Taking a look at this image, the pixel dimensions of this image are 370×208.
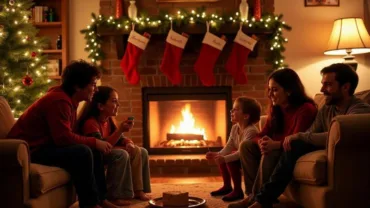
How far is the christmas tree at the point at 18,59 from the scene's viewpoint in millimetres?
4395

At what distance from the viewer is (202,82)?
15.0 ft

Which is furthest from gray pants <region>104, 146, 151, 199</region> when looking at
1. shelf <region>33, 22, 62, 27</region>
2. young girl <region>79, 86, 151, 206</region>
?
shelf <region>33, 22, 62, 27</region>

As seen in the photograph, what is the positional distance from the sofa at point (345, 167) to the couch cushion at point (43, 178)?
1.28 metres

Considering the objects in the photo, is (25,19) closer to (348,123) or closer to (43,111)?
(43,111)

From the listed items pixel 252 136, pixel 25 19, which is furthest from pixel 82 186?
pixel 25 19

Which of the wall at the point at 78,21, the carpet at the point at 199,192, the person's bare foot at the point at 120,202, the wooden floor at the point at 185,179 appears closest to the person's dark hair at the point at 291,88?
the carpet at the point at 199,192

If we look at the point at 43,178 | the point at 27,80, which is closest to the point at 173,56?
the point at 27,80

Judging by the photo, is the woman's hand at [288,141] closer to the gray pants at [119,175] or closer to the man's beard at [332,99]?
the man's beard at [332,99]

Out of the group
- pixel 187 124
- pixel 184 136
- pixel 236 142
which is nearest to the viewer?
pixel 236 142

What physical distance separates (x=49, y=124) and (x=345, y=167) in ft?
5.03

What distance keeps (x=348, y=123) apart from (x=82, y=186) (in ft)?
4.60

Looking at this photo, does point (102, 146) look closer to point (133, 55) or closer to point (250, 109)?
point (250, 109)

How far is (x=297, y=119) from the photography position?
2691 millimetres

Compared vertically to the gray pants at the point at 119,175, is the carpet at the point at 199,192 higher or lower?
lower
